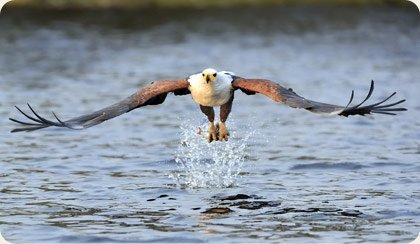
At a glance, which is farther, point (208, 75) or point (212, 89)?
point (212, 89)

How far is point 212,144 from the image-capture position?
17453 millimetres

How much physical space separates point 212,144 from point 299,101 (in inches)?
206

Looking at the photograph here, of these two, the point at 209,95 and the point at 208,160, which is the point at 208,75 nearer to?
the point at 209,95

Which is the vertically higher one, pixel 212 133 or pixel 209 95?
pixel 209 95

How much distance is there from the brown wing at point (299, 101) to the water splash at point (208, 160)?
2.00 m

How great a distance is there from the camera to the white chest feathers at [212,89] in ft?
44.0

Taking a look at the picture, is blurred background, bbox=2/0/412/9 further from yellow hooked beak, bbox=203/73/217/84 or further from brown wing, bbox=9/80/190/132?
yellow hooked beak, bbox=203/73/217/84

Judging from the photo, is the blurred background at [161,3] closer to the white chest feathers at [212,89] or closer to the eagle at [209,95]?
the eagle at [209,95]

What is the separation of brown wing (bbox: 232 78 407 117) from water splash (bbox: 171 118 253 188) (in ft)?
6.55

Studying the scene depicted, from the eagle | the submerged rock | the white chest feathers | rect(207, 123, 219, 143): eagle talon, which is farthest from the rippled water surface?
the white chest feathers

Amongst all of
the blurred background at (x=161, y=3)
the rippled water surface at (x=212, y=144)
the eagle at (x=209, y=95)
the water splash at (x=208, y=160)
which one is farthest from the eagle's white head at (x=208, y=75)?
the blurred background at (x=161, y=3)

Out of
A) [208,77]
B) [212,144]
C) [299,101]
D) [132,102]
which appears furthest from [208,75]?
[212,144]

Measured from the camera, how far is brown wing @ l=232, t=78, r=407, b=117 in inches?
455

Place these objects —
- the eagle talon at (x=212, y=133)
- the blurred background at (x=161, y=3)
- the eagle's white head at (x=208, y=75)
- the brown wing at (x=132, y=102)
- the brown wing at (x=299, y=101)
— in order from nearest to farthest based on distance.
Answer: the brown wing at (x=299, y=101), the brown wing at (x=132, y=102), the eagle's white head at (x=208, y=75), the eagle talon at (x=212, y=133), the blurred background at (x=161, y=3)
